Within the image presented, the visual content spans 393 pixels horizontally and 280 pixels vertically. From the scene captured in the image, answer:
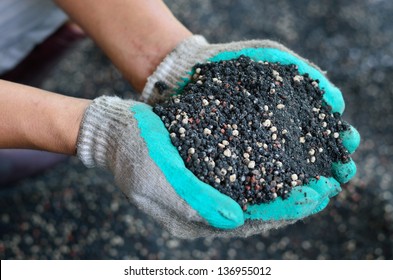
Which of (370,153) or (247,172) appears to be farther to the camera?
(370,153)

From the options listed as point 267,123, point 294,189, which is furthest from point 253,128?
point 294,189

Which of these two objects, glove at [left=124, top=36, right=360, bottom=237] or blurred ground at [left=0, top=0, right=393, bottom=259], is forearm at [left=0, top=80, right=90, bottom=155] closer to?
glove at [left=124, top=36, right=360, bottom=237]

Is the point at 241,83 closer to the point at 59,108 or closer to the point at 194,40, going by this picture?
the point at 194,40

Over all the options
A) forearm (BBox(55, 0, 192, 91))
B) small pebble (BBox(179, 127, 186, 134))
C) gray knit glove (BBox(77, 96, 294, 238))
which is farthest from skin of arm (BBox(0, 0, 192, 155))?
small pebble (BBox(179, 127, 186, 134))

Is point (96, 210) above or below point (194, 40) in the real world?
below

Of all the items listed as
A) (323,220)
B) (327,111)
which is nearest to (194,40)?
(327,111)

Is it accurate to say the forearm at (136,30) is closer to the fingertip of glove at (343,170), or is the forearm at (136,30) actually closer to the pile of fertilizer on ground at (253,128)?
the pile of fertilizer on ground at (253,128)

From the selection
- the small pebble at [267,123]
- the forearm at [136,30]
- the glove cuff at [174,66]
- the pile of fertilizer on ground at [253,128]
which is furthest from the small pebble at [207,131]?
the forearm at [136,30]

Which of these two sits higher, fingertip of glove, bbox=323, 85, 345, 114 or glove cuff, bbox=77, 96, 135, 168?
fingertip of glove, bbox=323, 85, 345, 114
